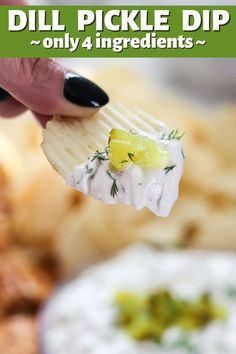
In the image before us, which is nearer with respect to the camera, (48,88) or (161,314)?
(48,88)

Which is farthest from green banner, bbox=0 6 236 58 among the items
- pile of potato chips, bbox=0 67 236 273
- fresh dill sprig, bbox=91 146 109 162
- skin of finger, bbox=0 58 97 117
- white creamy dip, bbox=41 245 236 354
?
pile of potato chips, bbox=0 67 236 273

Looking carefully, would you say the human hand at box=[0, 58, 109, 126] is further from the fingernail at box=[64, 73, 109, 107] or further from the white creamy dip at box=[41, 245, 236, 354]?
the white creamy dip at box=[41, 245, 236, 354]

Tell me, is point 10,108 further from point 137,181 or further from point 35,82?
point 137,181

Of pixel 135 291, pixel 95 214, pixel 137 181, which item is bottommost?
pixel 137 181

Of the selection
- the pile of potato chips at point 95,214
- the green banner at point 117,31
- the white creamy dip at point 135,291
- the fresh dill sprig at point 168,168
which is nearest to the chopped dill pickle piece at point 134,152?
the fresh dill sprig at point 168,168

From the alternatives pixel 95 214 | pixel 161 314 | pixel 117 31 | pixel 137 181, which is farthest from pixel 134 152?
pixel 95 214
